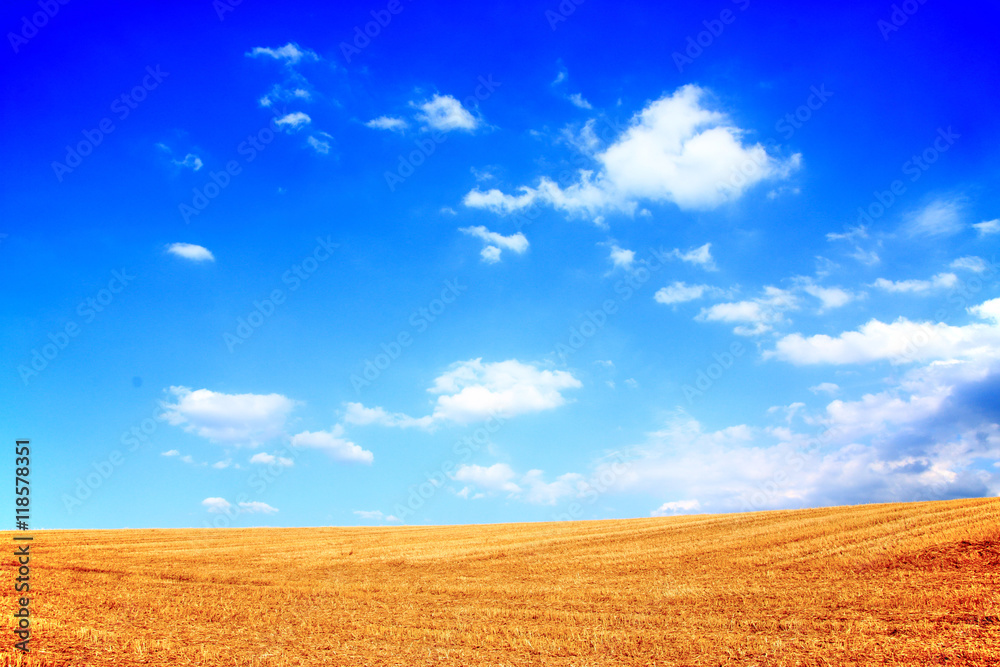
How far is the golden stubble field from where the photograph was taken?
48.4 feet

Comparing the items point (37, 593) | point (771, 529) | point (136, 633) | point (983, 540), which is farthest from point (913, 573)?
point (37, 593)

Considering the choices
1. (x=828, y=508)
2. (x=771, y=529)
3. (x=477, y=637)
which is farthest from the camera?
(x=828, y=508)

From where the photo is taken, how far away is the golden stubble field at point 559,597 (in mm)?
14742

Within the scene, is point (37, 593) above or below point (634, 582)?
above

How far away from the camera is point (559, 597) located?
22.1 metres

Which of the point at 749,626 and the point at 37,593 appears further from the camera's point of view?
the point at 37,593

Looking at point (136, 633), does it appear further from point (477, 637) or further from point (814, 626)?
point (814, 626)

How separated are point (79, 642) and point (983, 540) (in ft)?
102

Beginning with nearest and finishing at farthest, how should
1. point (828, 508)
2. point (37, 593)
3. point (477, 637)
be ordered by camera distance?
point (477, 637)
point (37, 593)
point (828, 508)

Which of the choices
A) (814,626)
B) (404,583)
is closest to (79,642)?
(404,583)

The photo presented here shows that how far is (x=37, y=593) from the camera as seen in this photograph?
2181cm

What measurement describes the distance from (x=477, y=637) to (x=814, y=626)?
909cm

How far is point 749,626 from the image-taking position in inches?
671

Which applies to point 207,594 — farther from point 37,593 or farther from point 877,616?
point 877,616
